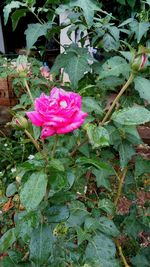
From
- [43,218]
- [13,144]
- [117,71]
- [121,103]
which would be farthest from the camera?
[13,144]

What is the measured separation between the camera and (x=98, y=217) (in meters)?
0.94

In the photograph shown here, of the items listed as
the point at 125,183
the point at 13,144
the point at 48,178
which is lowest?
the point at 13,144

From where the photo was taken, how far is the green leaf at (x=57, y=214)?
672mm

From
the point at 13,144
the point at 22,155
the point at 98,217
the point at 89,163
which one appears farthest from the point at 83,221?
the point at 13,144

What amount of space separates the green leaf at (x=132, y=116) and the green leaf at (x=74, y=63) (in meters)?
0.31

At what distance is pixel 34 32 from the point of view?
0.99 metres

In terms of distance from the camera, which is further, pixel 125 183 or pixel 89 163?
pixel 125 183

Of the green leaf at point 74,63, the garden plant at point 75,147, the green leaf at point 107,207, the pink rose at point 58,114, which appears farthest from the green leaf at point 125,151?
the pink rose at point 58,114

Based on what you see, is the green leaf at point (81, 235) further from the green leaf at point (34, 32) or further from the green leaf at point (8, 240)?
the green leaf at point (34, 32)

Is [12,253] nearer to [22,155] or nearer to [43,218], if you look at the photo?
[43,218]

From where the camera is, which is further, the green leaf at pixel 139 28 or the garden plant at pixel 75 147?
the green leaf at pixel 139 28

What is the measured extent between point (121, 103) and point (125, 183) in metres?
Result: 0.37

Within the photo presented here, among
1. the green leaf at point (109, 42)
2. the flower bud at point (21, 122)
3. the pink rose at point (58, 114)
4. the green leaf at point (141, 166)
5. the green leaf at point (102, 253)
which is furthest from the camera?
the green leaf at point (141, 166)

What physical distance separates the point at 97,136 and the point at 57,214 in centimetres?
18
